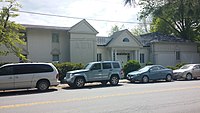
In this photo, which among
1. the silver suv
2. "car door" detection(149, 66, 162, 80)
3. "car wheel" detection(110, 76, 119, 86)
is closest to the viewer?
the silver suv

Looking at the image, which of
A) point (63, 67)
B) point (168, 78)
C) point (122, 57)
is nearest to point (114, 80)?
point (63, 67)

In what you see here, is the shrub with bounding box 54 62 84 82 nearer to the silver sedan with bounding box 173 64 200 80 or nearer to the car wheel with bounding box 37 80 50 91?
the car wheel with bounding box 37 80 50 91

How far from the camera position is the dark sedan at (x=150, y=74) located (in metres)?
21.9

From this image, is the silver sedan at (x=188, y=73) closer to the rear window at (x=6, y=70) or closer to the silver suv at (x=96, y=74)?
the silver suv at (x=96, y=74)

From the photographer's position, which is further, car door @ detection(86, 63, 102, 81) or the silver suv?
car door @ detection(86, 63, 102, 81)

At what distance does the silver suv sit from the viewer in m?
18.6

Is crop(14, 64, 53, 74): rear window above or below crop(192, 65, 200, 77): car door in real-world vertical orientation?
above

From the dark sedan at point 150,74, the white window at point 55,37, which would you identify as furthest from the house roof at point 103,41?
the dark sedan at point 150,74

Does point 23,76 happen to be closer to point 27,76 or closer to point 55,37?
point 27,76

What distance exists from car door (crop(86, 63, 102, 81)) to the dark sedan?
12.5 ft

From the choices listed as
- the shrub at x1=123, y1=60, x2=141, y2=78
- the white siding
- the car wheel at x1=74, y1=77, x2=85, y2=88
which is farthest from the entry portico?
the car wheel at x1=74, y1=77, x2=85, y2=88

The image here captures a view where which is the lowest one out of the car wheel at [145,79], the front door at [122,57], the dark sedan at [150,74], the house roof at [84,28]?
the car wheel at [145,79]

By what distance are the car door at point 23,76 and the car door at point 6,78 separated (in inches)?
9.1

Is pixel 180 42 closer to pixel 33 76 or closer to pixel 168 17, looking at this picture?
pixel 168 17
